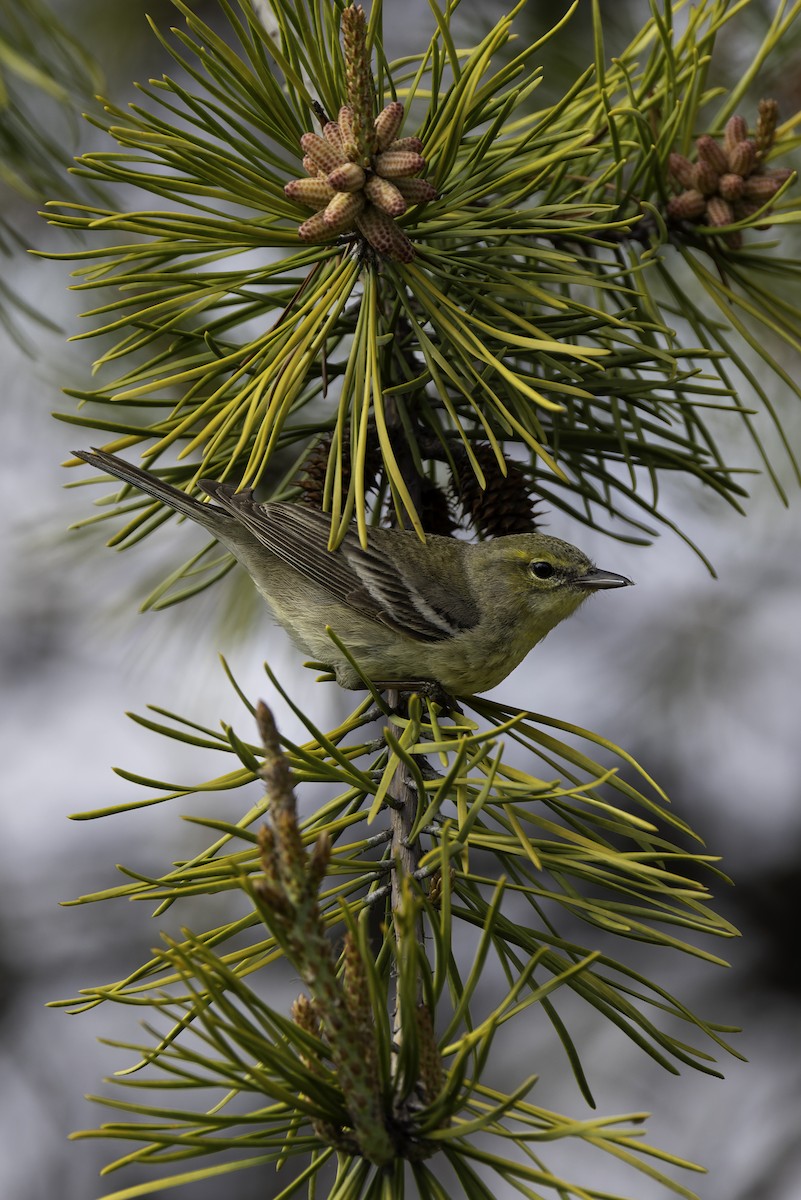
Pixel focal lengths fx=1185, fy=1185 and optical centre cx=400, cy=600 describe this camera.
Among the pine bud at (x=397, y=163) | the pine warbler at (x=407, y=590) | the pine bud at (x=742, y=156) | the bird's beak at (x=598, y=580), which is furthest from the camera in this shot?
the bird's beak at (x=598, y=580)

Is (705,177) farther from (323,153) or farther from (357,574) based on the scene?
(357,574)

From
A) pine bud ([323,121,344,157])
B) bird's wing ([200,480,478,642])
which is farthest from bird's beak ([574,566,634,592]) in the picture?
pine bud ([323,121,344,157])

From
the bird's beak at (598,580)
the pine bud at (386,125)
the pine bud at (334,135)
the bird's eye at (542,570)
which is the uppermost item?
the pine bud at (334,135)

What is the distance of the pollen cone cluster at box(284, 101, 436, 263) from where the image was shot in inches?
61.0

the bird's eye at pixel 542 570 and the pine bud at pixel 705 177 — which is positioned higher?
the pine bud at pixel 705 177

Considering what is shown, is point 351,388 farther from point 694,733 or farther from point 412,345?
point 694,733

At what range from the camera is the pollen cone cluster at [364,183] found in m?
1.55

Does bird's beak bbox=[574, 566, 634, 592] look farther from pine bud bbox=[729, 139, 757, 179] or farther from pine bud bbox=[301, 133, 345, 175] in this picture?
pine bud bbox=[301, 133, 345, 175]

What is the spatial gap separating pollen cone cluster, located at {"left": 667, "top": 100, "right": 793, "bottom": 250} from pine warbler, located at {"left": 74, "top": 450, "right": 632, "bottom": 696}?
28.1 inches

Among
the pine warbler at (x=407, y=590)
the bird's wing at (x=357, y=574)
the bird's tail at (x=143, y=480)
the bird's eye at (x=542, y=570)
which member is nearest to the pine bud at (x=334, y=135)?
the bird's tail at (x=143, y=480)

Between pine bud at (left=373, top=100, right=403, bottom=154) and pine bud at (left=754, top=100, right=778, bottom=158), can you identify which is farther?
pine bud at (left=754, top=100, right=778, bottom=158)

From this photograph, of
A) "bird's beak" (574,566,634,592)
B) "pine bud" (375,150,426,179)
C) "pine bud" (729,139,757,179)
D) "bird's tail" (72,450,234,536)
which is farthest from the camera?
"bird's beak" (574,566,634,592)

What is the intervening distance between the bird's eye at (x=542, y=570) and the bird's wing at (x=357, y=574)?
21 centimetres

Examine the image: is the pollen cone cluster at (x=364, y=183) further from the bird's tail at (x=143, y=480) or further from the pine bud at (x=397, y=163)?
the bird's tail at (x=143, y=480)
